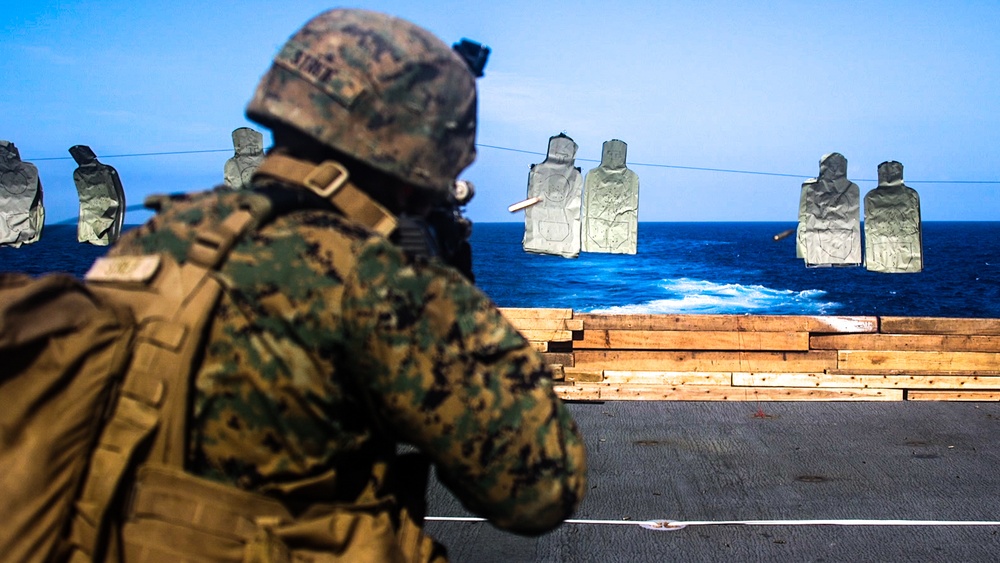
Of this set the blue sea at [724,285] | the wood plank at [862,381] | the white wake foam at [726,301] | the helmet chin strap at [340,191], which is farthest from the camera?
the blue sea at [724,285]

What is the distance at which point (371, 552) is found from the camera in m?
1.46

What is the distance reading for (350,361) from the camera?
136 centimetres

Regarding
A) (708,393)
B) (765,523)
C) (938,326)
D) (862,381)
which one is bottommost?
(765,523)

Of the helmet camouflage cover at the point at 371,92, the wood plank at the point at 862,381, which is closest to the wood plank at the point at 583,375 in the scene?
the wood plank at the point at 862,381

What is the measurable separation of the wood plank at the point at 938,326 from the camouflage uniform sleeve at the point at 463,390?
655 centimetres

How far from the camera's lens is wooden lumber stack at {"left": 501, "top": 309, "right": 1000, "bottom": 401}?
6957mm

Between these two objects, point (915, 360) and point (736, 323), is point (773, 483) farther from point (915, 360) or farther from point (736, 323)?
point (915, 360)

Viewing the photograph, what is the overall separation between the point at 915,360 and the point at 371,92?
6712mm

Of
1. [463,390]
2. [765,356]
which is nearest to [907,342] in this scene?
[765,356]

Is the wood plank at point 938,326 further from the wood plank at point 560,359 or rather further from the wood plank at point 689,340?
the wood plank at point 560,359

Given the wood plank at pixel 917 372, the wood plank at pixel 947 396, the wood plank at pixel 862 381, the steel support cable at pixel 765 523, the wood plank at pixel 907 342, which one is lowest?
the steel support cable at pixel 765 523

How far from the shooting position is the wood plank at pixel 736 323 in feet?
23.8

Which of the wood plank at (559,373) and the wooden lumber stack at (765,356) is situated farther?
the wood plank at (559,373)

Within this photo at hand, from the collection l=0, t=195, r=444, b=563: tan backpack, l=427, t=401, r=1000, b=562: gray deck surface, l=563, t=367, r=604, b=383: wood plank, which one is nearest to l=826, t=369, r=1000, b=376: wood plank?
l=427, t=401, r=1000, b=562: gray deck surface
